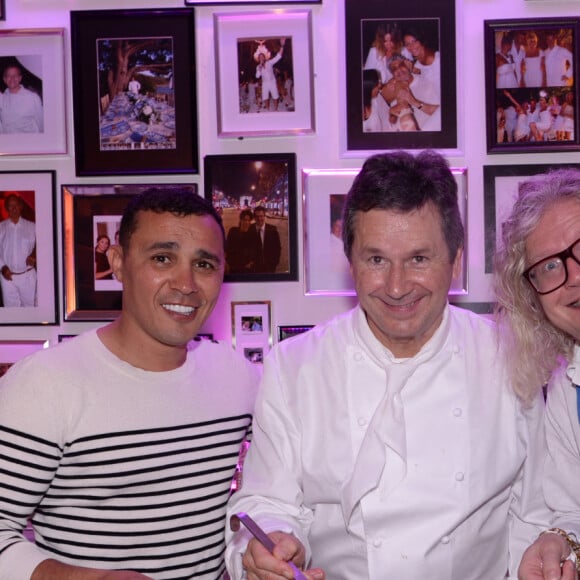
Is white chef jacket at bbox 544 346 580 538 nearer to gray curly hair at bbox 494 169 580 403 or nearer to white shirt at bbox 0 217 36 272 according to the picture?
gray curly hair at bbox 494 169 580 403

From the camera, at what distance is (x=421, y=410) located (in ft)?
6.46

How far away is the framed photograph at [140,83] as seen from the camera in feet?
9.27

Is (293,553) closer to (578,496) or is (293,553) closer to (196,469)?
(196,469)

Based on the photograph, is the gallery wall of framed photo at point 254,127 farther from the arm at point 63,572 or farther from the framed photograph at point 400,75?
the arm at point 63,572

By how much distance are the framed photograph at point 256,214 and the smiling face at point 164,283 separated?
0.75 metres

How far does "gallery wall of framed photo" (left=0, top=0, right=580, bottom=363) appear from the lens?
9.16ft

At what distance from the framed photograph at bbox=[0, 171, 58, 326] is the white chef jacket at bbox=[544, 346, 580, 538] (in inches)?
74.2

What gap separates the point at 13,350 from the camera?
114 inches

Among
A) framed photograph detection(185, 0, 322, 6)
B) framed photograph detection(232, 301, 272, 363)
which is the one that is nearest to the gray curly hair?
framed photograph detection(232, 301, 272, 363)

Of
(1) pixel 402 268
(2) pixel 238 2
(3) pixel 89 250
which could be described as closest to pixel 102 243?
(3) pixel 89 250

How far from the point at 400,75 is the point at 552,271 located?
4.02 feet

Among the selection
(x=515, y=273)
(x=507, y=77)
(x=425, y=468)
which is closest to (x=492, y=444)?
(x=425, y=468)

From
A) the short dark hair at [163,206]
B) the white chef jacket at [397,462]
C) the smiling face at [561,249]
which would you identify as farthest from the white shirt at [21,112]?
the smiling face at [561,249]

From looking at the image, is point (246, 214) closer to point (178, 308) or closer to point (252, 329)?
point (252, 329)
